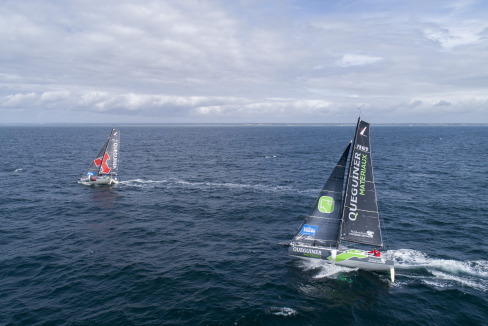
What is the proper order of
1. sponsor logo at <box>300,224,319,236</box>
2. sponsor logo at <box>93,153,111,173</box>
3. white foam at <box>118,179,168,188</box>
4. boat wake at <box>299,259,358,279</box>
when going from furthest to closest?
1. sponsor logo at <box>93,153,111,173</box>
2. white foam at <box>118,179,168,188</box>
3. sponsor logo at <box>300,224,319,236</box>
4. boat wake at <box>299,259,358,279</box>


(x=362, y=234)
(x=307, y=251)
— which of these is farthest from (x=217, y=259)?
(x=362, y=234)

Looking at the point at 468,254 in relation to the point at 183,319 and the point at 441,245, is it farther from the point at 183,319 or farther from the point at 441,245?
the point at 183,319

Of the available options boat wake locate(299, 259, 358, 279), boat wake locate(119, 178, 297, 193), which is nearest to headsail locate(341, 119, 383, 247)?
boat wake locate(299, 259, 358, 279)

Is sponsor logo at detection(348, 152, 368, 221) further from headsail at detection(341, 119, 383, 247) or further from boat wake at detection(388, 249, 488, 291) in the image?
boat wake at detection(388, 249, 488, 291)

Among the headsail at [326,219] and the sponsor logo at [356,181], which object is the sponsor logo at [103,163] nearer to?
the headsail at [326,219]

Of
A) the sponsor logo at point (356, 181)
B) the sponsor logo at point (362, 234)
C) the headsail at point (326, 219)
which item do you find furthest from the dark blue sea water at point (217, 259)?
the sponsor logo at point (356, 181)

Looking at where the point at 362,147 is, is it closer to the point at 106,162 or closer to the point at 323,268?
the point at 323,268
